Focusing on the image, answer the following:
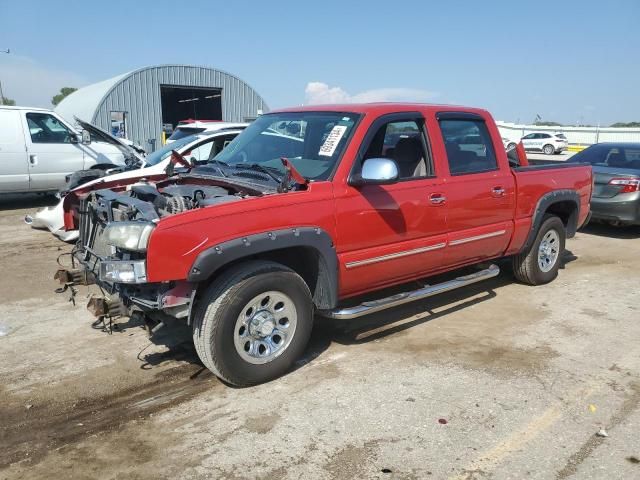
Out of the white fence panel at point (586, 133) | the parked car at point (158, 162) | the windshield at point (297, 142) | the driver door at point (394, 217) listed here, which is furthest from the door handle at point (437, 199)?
the white fence panel at point (586, 133)

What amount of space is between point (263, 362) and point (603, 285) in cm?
458

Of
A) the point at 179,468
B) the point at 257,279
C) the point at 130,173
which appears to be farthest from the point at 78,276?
the point at 130,173

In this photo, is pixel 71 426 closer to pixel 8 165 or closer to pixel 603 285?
pixel 603 285

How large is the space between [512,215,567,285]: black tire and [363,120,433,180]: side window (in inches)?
78.3

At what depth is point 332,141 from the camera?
4.36 metres

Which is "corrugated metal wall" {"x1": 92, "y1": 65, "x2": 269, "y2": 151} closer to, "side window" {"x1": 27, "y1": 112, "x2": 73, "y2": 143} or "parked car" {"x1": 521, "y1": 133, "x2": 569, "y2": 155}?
"side window" {"x1": 27, "y1": 112, "x2": 73, "y2": 143}

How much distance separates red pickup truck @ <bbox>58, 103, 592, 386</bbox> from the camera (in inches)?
141

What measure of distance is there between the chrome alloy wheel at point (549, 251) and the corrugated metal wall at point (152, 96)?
23.8 metres

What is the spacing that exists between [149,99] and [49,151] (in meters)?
17.8

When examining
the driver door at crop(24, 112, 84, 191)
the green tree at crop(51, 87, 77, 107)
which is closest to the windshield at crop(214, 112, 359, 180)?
the driver door at crop(24, 112, 84, 191)

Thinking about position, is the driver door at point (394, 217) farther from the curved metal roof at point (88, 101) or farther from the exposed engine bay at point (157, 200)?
the curved metal roof at point (88, 101)

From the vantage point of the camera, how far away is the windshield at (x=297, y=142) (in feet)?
14.1

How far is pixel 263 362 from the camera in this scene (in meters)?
3.90

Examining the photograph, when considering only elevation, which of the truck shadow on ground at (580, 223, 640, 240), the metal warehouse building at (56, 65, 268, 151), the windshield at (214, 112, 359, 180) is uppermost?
the metal warehouse building at (56, 65, 268, 151)
